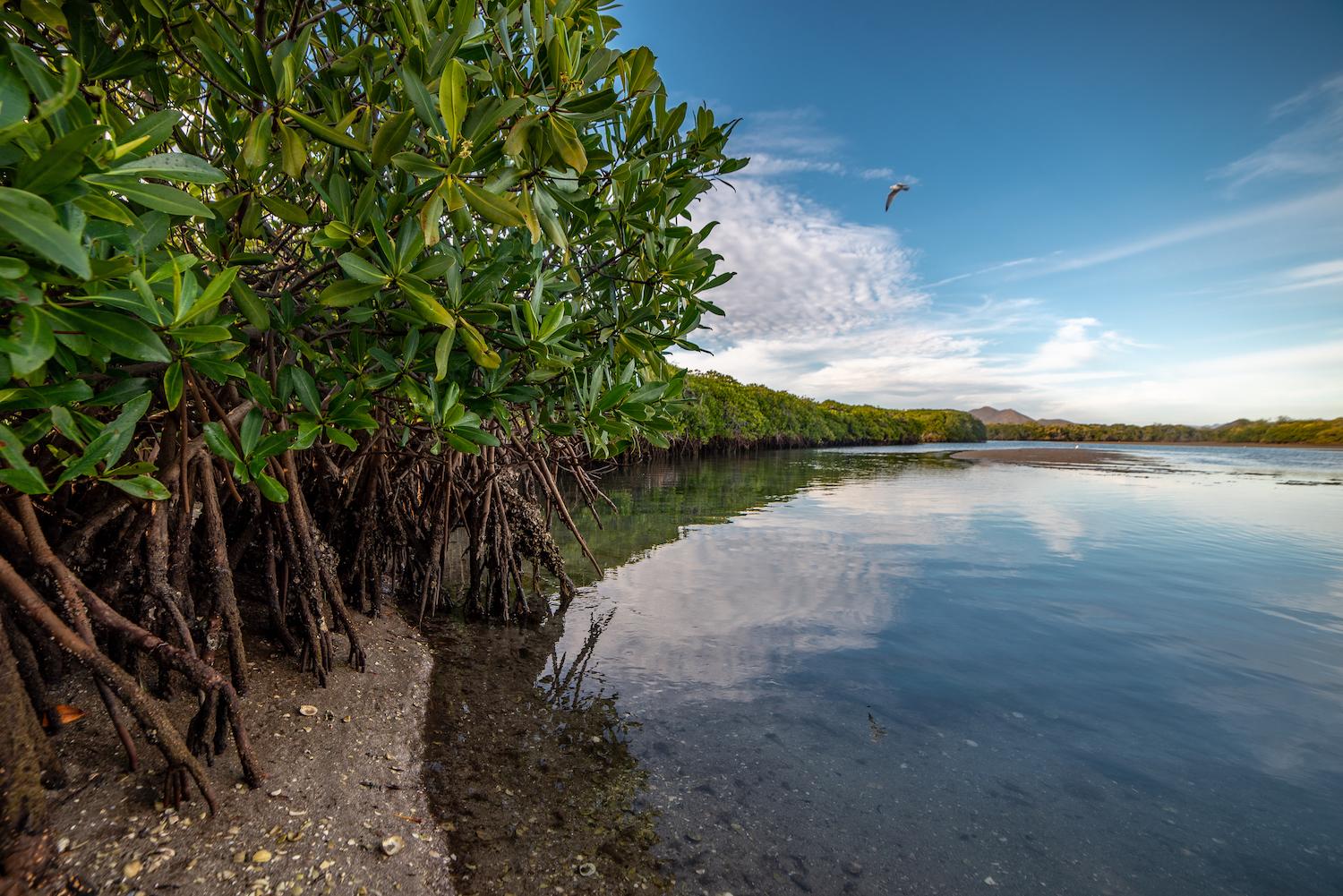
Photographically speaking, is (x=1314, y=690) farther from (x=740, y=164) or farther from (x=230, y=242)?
(x=230, y=242)

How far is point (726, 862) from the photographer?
7.36 feet

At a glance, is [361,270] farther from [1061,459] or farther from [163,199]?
[1061,459]

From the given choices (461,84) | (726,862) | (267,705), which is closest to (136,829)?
(267,705)

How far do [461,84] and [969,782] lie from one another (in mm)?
3523

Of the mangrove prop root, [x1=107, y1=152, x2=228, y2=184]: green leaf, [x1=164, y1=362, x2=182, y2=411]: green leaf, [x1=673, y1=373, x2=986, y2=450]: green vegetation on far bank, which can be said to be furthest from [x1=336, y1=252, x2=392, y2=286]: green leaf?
[x1=673, y1=373, x2=986, y2=450]: green vegetation on far bank

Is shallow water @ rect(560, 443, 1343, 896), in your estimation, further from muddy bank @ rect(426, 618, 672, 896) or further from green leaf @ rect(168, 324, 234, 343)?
green leaf @ rect(168, 324, 234, 343)

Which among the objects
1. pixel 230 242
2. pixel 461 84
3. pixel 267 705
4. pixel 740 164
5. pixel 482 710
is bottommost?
pixel 482 710

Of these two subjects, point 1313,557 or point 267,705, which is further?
point 1313,557

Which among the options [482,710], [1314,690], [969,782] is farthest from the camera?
[1314,690]

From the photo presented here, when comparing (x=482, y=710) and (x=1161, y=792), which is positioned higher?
(x=482, y=710)

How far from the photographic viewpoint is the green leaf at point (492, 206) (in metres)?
1.67

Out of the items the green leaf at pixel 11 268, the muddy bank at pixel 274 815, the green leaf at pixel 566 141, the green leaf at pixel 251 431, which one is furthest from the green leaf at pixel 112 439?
the green leaf at pixel 566 141

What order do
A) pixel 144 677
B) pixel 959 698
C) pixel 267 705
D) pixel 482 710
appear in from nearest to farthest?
pixel 144 677 < pixel 267 705 < pixel 482 710 < pixel 959 698

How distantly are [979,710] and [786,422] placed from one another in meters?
42.8
